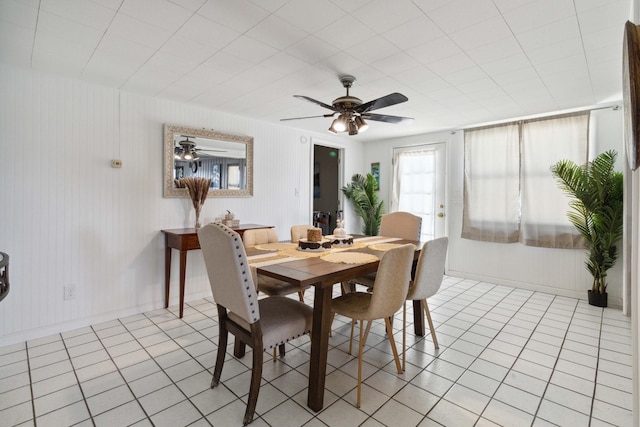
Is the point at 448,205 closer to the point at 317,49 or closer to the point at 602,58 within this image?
the point at 602,58

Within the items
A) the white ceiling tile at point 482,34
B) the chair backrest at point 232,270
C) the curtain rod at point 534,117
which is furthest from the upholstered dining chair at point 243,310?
the curtain rod at point 534,117

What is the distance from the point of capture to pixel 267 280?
2629 mm

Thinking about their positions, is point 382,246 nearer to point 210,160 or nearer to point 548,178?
point 210,160

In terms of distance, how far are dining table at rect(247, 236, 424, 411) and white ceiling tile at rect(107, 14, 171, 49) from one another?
1.58m

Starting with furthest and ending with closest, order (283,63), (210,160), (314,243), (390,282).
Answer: (210,160) < (314,243) < (283,63) < (390,282)

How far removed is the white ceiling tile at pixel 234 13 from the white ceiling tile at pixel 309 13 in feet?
0.41

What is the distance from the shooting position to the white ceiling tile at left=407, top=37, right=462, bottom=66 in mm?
2115

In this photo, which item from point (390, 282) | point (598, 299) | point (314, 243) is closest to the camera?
point (390, 282)

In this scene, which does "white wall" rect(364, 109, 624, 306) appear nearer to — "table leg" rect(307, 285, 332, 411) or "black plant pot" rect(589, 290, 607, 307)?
"black plant pot" rect(589, 290, 607, 307)

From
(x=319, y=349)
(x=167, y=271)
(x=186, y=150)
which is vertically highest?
(x=186, y=150)

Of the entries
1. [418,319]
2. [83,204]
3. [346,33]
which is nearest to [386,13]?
[346,33]

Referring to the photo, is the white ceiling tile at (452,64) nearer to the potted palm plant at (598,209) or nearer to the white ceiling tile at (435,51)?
the white ceiling tile at (435,51)

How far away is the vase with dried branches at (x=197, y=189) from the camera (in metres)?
3.38

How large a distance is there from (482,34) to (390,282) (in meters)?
1.69
